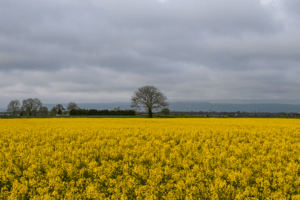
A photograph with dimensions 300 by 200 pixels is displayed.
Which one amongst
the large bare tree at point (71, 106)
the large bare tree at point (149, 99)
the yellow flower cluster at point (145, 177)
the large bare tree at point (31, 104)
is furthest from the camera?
the large bare tree at point (71, 106)

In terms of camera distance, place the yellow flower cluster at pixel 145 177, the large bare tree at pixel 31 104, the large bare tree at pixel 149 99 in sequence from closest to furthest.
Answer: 1. the yellow flower cluster at pixel 145 177
2. the large bare tree at pixel 149 99
3. the large bare tree at pixel 31 104

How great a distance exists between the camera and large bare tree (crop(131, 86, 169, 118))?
228ft

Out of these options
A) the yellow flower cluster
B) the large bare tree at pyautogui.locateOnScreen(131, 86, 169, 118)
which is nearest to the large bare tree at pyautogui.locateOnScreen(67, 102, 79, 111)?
the large bare tree at pyautogui.locateOnScreen(131, 86, 169, 118)

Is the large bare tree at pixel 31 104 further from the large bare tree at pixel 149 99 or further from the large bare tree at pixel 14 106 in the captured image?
the large bare tree at pixel 149 99

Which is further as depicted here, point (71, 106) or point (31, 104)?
point (71, 106)

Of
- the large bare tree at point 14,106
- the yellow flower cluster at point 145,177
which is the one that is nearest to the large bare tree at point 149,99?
the yellow flower cluster at point 145,177

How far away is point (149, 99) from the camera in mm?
70250

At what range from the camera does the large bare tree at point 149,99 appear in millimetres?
69481

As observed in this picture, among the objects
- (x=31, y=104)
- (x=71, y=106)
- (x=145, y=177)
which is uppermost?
(x=31, y=104)

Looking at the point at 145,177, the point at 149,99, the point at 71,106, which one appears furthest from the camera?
the point at 71,106

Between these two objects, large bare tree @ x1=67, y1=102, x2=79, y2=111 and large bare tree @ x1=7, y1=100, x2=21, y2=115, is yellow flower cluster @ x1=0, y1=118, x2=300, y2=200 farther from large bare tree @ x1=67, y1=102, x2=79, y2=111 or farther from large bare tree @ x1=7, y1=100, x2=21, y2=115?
large bare tree @ x1=67, y1=102, x2=79, y2=111

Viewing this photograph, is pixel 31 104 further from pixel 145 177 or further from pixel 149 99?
pixel 145 177

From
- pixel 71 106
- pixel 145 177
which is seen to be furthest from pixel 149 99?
pixel 71 106

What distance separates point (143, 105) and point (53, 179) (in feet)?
212
